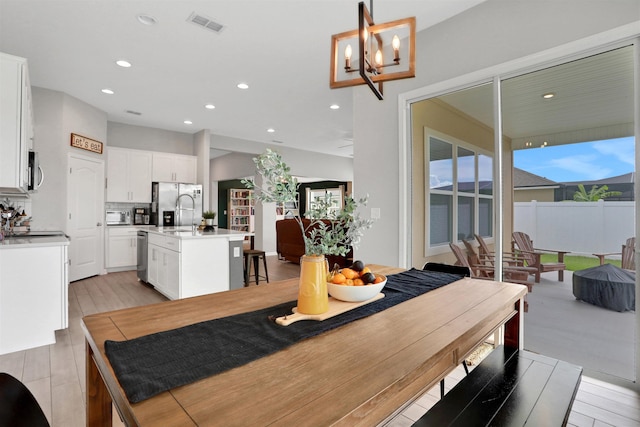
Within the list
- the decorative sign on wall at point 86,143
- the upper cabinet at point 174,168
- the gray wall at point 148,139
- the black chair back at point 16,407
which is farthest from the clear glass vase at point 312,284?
the gray wall at point 148,139

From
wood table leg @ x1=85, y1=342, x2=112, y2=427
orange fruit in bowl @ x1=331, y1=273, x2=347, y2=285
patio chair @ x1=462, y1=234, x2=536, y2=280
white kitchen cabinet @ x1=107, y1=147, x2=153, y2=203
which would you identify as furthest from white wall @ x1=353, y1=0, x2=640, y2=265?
white kitchen cabinet @ x1=107, y1=147, x2=153, y2=203

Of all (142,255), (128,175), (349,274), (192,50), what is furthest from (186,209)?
(349,274)

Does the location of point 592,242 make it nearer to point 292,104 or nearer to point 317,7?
point 317,7

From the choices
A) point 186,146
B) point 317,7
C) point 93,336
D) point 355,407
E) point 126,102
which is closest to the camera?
point 355,407

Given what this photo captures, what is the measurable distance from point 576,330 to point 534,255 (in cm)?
60

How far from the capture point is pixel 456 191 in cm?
314

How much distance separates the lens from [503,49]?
2.61 metres

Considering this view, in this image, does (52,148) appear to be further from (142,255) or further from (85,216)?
(142,255)

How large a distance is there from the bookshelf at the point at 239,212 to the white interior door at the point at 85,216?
18.0 ft

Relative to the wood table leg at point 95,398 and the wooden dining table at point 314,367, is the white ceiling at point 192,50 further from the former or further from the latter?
the wood table leg at point 95,398

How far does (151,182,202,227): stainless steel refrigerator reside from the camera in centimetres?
640

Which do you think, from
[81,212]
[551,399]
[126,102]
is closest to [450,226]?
[551,399]

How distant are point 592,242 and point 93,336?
303 cm

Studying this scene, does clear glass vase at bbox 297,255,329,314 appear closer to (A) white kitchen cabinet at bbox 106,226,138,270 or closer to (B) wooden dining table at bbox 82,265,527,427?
(B) wooden dining table at bbox 82,265,527,427
